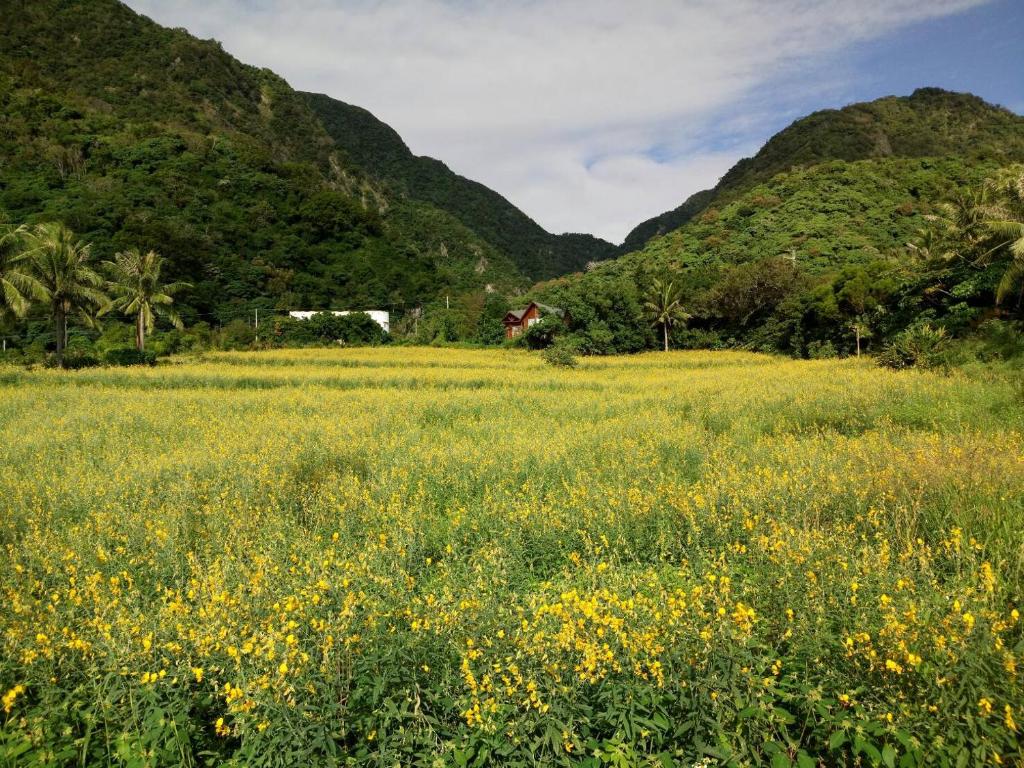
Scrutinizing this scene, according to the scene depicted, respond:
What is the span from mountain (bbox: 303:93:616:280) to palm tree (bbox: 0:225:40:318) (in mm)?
125322

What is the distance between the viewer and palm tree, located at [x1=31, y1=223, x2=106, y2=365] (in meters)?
27.8

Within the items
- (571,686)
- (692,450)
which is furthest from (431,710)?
(692,450)

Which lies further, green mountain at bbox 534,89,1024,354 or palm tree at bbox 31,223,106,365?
green mountain at bbox 534,89,1024,354

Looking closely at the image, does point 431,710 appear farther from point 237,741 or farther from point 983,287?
point 983,287

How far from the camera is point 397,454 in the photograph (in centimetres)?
838

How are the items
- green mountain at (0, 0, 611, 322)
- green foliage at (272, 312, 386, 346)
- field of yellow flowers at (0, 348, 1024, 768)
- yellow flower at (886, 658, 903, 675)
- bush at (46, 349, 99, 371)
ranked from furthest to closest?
green mountain at (0, 0, 611, 322) → green foliage at (272, 312, 386, 346) → bush at (46, 349, 99, 371) → field of yellow flowers at (0, 348, 1024, 768) → yellow flower at (886, 658, 903, 675)

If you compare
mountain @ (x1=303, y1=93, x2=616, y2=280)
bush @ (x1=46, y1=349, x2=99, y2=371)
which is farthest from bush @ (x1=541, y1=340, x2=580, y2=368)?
mountain @ (x1=303, y1=93, x2=616, y2=280)

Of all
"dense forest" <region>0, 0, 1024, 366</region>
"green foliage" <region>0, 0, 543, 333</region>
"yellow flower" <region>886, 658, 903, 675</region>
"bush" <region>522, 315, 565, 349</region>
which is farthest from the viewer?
"green foliage" <region>0, 0, 543, 333</region>

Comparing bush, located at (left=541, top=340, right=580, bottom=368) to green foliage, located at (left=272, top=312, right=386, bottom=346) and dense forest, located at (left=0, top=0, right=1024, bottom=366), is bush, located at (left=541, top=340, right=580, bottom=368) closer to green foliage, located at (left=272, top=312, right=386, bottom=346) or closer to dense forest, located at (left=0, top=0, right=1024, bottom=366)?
dense forest, located at (left=0, top=0, right=1024, bottom=366)

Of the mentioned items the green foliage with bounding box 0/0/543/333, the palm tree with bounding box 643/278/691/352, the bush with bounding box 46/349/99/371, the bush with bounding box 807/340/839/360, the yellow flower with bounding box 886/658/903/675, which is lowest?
the yellow flower with bounding box 886/658/903/675

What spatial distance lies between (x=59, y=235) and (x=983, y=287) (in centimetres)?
4671

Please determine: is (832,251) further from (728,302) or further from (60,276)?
(60,276)

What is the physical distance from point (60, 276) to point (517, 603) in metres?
35.3

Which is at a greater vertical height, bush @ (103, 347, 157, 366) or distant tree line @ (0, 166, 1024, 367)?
distant tree line @ (0, 166, 1024, 367)
